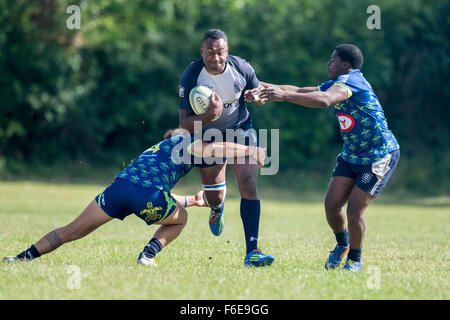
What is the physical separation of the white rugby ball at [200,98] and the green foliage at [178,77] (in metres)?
13.8

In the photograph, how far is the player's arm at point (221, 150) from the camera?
6.29m

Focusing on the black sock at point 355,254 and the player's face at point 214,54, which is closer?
the black sock at point 355,254

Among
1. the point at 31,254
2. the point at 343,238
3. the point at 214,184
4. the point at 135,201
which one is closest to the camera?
the point at 135,201

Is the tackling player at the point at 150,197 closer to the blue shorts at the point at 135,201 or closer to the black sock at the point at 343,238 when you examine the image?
the blue shorts at the point at 135,201

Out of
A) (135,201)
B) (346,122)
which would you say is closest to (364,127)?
(346,122)

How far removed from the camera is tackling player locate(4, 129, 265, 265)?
19.9 ft

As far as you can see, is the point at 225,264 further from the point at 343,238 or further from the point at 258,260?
the point at 343,238

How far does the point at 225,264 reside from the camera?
A: 6.67 meters

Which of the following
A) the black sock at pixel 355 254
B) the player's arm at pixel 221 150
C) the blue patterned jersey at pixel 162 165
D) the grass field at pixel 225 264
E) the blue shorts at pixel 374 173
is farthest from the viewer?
the black sock at pixel 355 254

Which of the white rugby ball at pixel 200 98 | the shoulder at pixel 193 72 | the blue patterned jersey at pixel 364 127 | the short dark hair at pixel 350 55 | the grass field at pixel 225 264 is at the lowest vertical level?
the grass field at pixel 225 264

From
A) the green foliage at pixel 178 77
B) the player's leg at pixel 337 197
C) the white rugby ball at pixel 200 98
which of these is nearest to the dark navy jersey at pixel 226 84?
the white rugby ball at pixel 200 98

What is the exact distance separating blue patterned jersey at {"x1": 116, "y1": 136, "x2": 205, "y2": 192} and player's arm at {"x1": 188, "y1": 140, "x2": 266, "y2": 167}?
0.24 ft

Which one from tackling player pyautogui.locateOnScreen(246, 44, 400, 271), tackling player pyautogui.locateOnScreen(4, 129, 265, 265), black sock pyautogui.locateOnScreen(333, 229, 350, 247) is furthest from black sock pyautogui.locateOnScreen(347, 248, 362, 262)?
tackling player pyautogui.locateOnScreen(4, 129, 265, 265)

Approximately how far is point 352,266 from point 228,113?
6.67ft
